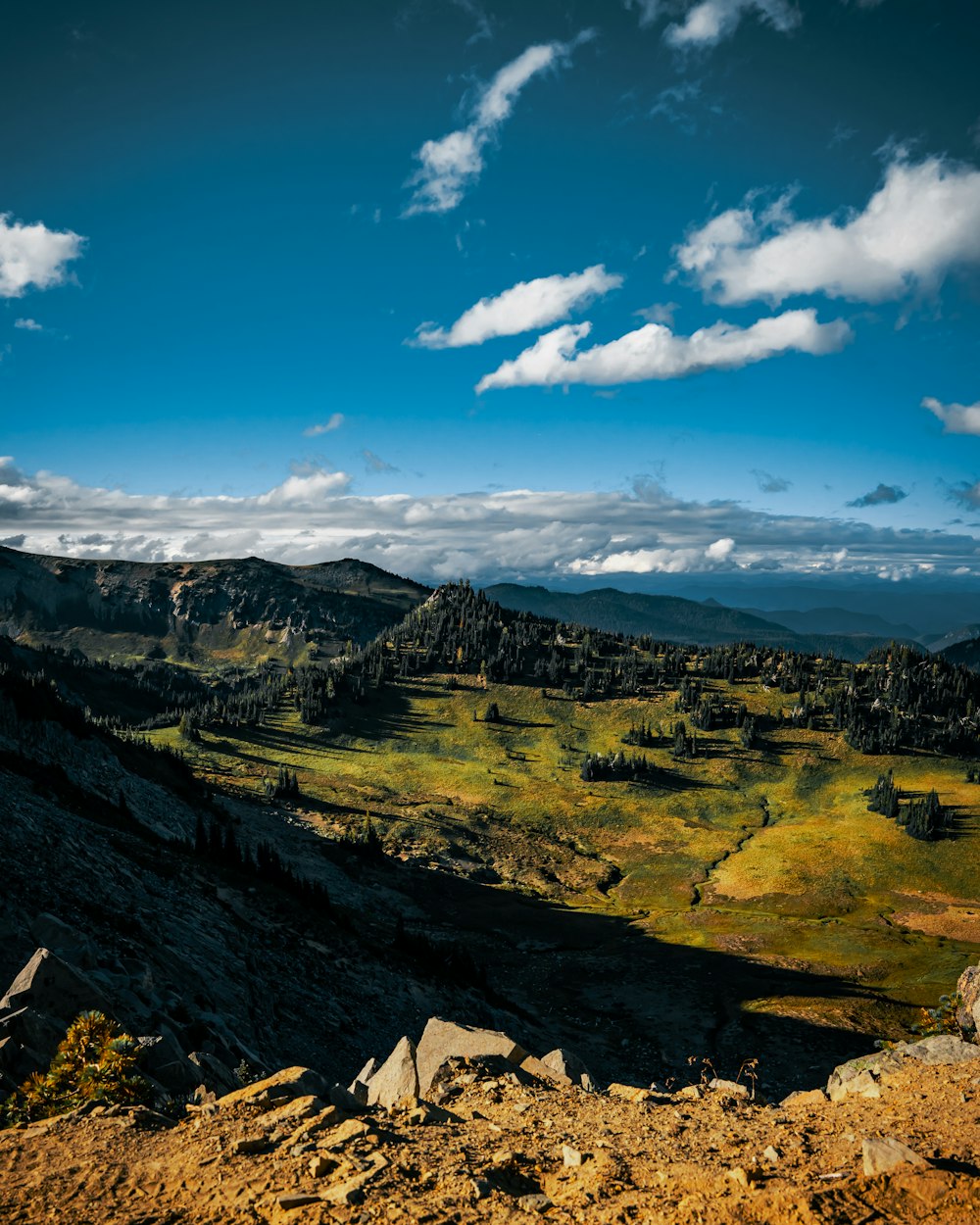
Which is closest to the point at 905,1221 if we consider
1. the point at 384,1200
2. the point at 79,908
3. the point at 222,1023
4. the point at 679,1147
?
the point at 679,1147

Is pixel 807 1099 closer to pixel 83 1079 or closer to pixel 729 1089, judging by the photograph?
pixel 729 1089

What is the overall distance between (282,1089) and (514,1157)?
521 cm

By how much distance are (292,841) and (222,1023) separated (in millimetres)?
82515

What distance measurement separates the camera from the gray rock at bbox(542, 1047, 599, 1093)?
17.5 metres

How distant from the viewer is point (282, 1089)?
45.5 ft

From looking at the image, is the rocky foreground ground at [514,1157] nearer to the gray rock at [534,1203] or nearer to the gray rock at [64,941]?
the gray rock at [534,1203]

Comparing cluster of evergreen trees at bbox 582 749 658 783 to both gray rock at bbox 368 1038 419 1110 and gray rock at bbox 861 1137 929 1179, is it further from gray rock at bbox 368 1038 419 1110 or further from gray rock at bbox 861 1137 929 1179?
gray rock at bbox 861 1137 929 1179

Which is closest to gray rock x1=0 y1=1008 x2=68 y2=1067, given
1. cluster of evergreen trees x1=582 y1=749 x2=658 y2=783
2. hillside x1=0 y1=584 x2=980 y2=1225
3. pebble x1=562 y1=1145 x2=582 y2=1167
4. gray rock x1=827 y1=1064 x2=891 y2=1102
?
hillside x1=0 y1=584 x2=980 y2=1225

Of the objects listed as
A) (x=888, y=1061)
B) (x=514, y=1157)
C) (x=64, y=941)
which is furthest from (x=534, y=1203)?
(x=64, y=941)

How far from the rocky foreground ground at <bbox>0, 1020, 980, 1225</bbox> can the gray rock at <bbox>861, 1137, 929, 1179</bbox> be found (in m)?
0.02

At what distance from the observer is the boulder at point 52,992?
16.2 m

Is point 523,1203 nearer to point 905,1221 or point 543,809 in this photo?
Result: point 905,1221

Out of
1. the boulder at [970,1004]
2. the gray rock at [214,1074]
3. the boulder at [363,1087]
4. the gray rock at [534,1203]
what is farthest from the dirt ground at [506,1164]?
the boulder at [970,1004]

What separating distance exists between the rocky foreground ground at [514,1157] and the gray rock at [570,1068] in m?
1.43
